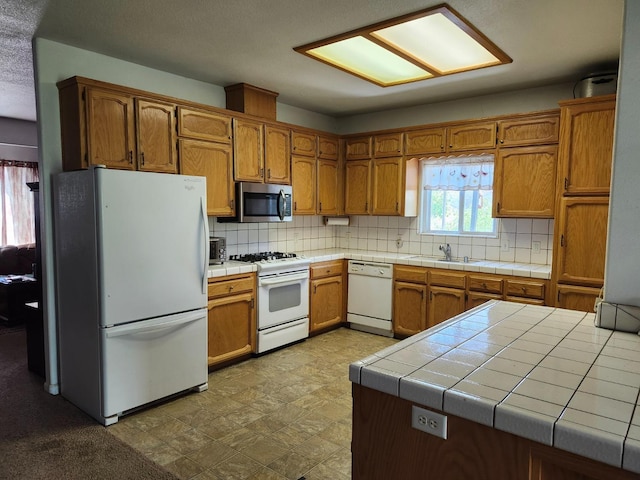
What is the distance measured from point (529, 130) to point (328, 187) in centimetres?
220

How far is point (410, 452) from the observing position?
52.2 inches

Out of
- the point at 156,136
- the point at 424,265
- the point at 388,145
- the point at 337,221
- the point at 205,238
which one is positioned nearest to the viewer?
the point at 205,238

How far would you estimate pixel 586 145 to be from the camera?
3.32 m

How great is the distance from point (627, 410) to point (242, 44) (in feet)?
9.73

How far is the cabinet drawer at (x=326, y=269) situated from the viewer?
452cm

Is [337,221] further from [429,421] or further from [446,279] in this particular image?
[429,421]

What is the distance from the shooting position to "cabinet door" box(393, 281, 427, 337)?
4.29 m

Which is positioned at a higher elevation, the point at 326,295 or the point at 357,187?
the point at 357,187

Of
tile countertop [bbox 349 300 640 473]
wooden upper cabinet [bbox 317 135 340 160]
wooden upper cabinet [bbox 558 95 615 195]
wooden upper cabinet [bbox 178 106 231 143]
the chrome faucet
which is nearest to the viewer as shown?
tile countertop [bbox 349 300 640 473]

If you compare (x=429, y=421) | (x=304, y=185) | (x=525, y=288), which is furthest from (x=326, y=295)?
(x=429, y=421)

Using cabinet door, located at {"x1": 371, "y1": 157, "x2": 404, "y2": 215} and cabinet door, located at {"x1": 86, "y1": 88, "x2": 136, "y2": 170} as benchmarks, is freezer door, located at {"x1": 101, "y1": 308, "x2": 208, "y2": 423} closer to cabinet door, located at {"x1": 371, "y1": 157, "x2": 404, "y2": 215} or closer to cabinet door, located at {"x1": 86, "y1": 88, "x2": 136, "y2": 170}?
cabinet door, located at {"x1": 86, "y1": 88, "x2": 136, "y2": 170}

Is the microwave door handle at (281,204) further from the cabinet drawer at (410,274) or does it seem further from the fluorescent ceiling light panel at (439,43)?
the fluorescent ceiling light panel at (439,43)

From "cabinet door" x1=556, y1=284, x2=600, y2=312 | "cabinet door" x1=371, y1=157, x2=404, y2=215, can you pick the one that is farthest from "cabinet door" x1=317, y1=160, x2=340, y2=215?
"cabinet door" x1=556, y1=284, x2=600, y2=312

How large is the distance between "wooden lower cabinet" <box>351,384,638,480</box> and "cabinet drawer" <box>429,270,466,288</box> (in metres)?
2.85
